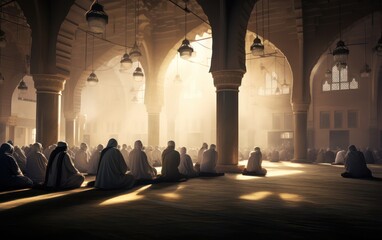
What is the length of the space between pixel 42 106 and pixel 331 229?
792 cm

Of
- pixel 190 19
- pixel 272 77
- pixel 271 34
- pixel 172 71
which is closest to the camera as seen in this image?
pixel 190 19

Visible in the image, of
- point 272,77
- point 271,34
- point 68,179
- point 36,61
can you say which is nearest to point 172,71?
point 272,77

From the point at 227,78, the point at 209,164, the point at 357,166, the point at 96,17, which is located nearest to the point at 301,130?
the point at 357,166

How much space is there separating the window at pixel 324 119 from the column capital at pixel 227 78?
14473 millimetres

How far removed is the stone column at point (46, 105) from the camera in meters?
9.14

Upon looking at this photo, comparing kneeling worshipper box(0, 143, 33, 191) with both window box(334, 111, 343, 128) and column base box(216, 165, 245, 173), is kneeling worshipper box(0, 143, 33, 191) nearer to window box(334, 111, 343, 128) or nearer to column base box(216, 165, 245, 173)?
column base box(216, 165, 245, 173)

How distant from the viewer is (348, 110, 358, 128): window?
69.3 ft

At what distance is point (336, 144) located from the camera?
21812 millimetres

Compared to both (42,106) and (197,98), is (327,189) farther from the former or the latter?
(197,98)

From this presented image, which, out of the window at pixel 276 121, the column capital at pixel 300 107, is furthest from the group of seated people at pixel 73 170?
the window at pixel 276 121

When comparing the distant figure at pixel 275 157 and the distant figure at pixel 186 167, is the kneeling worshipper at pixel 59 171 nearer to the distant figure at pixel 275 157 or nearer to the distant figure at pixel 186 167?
the distant figure at pixel 186 167

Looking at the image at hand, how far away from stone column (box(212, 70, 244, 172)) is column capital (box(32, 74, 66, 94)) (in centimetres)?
419

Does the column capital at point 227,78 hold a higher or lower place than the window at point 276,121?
higher

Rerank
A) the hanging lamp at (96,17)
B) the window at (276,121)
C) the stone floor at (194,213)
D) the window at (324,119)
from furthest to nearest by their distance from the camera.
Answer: the window at (276,121) → the window at (324,119) → the hanging lamp at (96,17) → the stone floor at (194,213)
